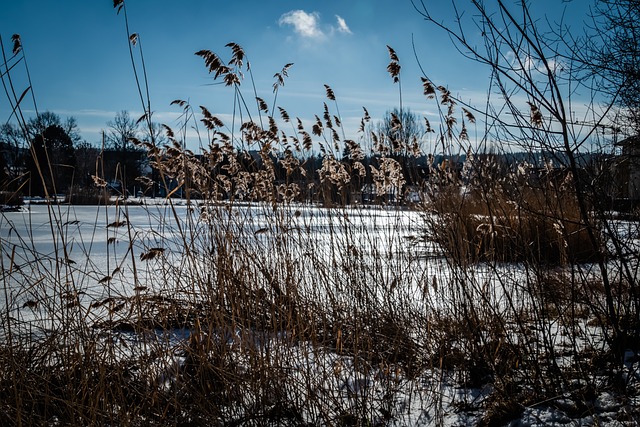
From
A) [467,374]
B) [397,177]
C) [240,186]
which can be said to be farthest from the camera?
[397,177]

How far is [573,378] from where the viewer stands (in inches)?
83.9

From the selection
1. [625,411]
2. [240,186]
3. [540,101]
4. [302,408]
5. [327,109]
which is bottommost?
[302,408]

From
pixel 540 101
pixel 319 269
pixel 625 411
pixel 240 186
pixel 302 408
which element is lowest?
pixel 302 408

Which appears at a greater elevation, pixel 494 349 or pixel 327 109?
pixel 327 109

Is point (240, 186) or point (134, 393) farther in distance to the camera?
point (240, 186)

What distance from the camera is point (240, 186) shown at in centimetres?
317

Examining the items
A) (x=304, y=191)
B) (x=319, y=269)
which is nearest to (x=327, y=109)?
Result: (x=304, y=191)

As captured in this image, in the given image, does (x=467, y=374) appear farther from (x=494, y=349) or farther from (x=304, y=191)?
(x=304, y=191)

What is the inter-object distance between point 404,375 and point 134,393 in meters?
1.28

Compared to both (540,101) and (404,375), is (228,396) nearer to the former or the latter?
(404,375)

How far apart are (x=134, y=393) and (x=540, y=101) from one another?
7.09 feet

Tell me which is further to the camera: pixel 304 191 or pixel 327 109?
pixel 304 191

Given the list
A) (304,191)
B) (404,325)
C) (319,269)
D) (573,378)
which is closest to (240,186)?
(319,269)

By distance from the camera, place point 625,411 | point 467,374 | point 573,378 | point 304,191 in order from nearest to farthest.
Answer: point 625,411 → point 573,378 → point 467,374 → point 304,191
